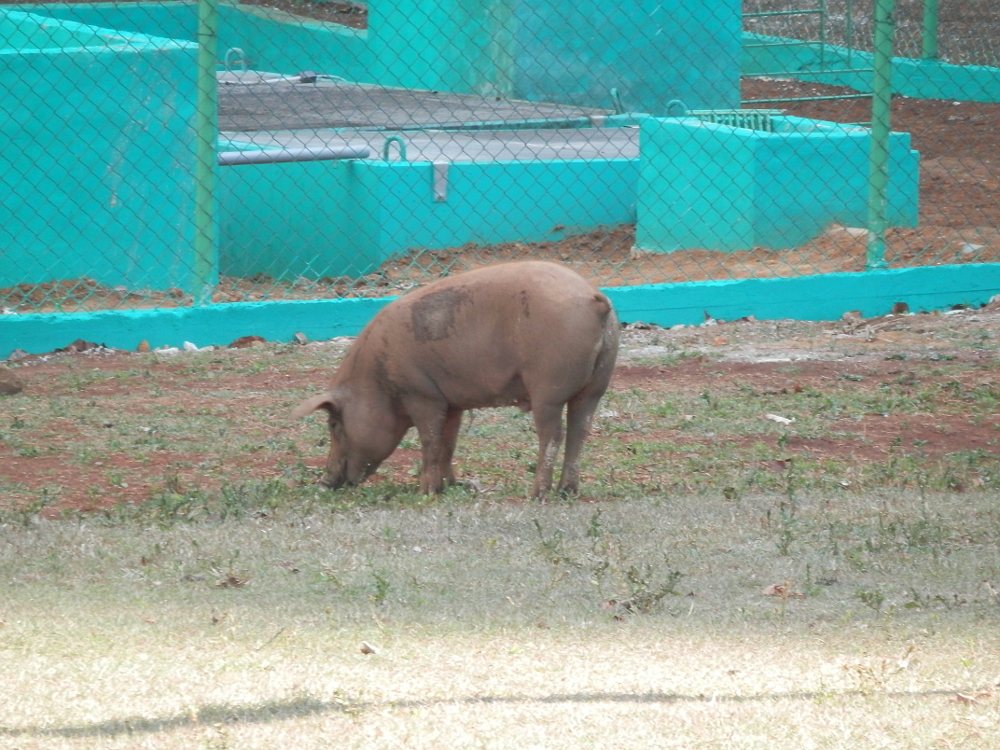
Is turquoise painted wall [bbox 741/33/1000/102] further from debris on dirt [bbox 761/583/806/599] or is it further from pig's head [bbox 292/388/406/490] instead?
debris on dirt [bbox 761/583/806/599]

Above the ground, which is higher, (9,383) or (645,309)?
(9,383)

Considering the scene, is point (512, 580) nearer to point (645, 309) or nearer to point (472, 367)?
point (472, 367)

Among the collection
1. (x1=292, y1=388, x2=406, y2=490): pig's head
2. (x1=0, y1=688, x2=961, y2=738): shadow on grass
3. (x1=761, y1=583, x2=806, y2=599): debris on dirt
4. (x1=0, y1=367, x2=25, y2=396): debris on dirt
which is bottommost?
(x1=0, y1=367, x2=25, y2=396): debris on dirt

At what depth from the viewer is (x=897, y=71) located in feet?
57.9

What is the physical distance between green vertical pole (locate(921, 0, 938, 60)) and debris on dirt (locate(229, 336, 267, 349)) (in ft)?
31.9

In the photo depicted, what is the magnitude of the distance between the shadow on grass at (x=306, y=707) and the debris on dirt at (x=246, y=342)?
18.7 feet

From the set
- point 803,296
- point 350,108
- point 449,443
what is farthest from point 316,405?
point 350,108

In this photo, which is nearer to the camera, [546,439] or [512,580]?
[512,580]

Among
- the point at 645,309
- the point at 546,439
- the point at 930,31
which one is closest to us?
the point at 546,439

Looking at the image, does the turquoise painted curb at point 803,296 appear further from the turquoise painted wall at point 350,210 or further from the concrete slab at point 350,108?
the concrete slab at point 350,108

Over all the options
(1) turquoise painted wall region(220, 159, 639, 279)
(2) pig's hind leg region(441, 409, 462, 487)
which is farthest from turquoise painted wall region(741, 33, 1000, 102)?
(2) pig's hind leg region(441, 409, 462, 487)

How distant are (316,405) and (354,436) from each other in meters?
0.20

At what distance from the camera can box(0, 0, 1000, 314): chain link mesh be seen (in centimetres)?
963

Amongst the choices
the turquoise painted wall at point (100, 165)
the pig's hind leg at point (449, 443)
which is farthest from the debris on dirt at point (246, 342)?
the pig's hind leg at point (449, 443)
